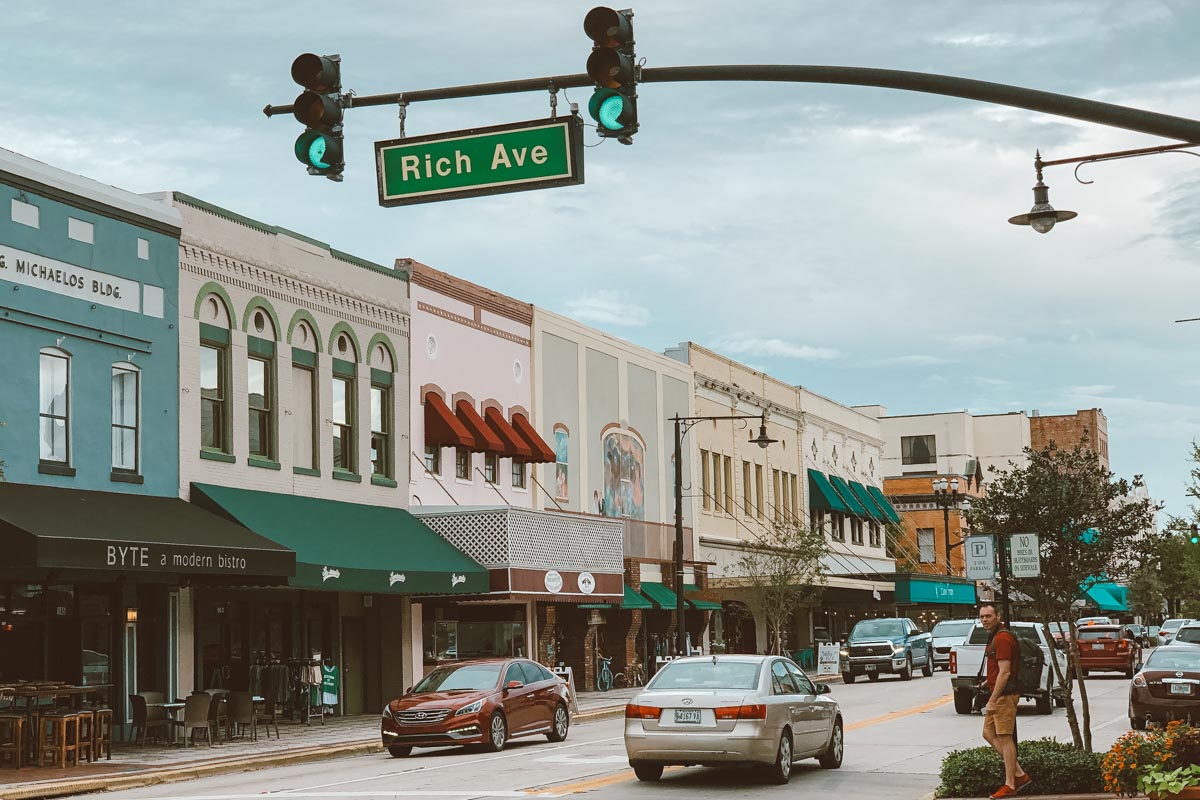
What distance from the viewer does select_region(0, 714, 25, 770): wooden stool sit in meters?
21.8

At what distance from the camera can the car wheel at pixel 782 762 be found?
58.3 ft

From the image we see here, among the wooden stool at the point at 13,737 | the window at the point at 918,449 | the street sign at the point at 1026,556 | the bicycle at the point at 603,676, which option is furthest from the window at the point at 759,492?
the window at the point at 918,449

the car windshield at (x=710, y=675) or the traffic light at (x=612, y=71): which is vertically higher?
the traffic light at (x=612, y=71)

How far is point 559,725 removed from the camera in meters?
25.7

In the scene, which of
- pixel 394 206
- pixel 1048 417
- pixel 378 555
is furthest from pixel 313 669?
pixel 1048 417

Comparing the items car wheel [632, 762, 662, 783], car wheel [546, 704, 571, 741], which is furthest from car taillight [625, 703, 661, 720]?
car wheel [546, 704, 571, 741]

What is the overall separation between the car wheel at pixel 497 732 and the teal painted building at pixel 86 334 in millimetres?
7603

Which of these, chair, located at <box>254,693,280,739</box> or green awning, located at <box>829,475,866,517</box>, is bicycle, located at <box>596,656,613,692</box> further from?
green awning, located at <box>829,475,866,517</box>

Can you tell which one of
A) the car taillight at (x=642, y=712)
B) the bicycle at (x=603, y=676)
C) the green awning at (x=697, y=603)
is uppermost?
the green awning at (x=697, y=603)

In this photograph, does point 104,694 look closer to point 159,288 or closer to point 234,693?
point 234,693

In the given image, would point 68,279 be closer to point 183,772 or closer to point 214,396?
point 214,396

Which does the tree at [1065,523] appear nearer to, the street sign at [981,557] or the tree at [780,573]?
the street sign at [981,557]

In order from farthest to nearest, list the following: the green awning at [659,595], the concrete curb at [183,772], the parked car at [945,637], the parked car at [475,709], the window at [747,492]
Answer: the window at [747,492], the parked car at [945,637], the green awning at [659,595], the parked car at [475,709], the concrete curb at [183,772]

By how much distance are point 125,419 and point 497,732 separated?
8.48m
